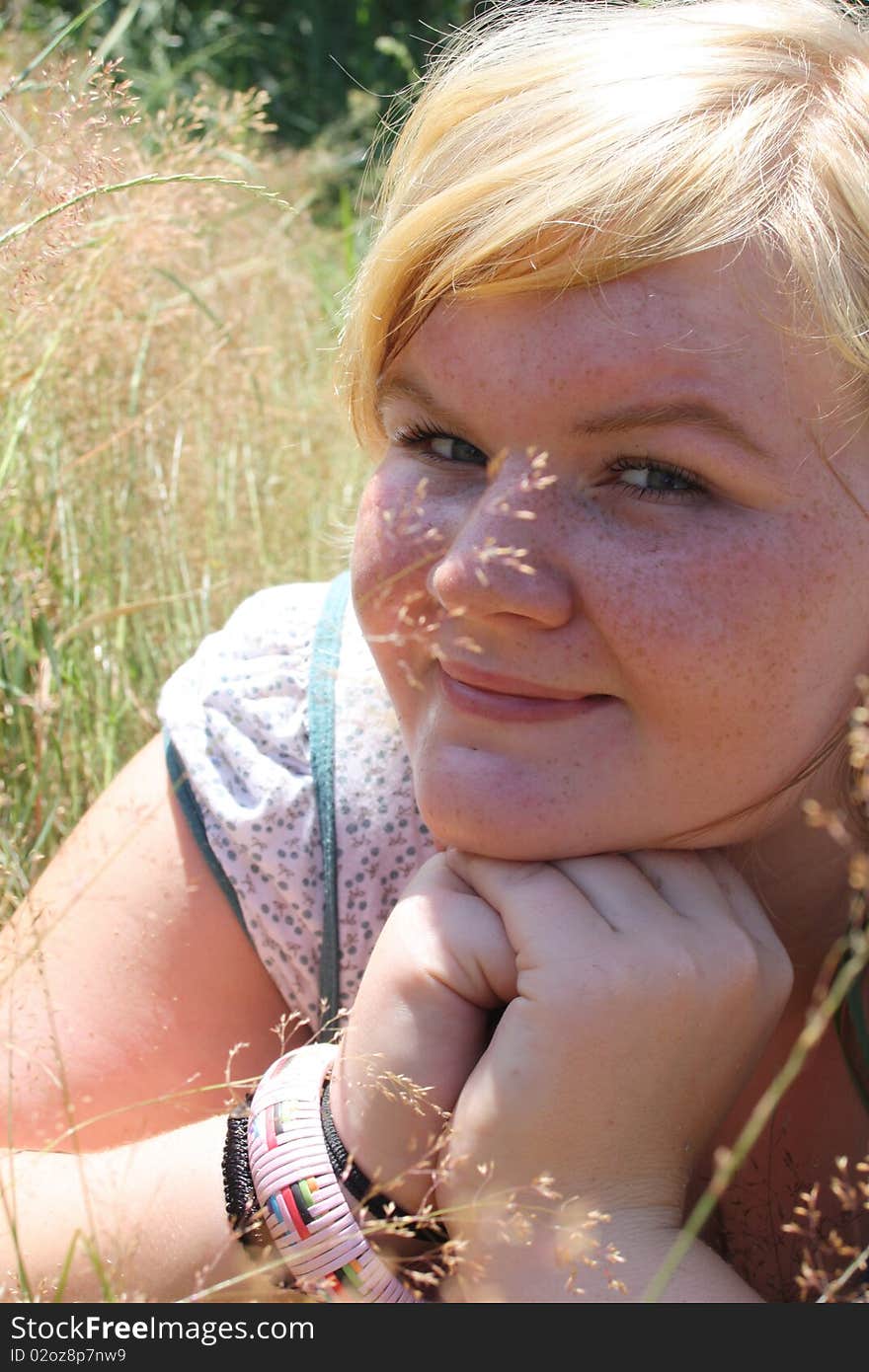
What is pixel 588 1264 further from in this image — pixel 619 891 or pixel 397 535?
pixel 397 535

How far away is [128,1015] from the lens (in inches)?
66.0

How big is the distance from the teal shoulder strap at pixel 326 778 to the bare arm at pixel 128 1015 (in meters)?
0.08

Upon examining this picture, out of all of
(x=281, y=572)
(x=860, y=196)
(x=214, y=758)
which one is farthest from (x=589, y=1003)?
(x=281, y=572)

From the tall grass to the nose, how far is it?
0.53 meters

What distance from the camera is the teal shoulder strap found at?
1.76 metres

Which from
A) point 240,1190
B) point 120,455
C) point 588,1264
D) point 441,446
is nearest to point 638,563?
point 441,446

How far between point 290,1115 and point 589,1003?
338mm

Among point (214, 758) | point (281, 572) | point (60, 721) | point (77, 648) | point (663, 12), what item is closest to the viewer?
point (663, 12)

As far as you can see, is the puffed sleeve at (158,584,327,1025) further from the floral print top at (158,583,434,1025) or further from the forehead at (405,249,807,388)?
the forehead at (405,249,807,388)

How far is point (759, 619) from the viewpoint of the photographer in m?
1.34

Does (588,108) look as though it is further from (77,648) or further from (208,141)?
(77,648)

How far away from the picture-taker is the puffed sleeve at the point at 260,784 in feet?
5.74

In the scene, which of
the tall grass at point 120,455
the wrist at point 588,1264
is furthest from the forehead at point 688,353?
the wrist at point 588,1264

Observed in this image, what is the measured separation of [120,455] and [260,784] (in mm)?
1154
